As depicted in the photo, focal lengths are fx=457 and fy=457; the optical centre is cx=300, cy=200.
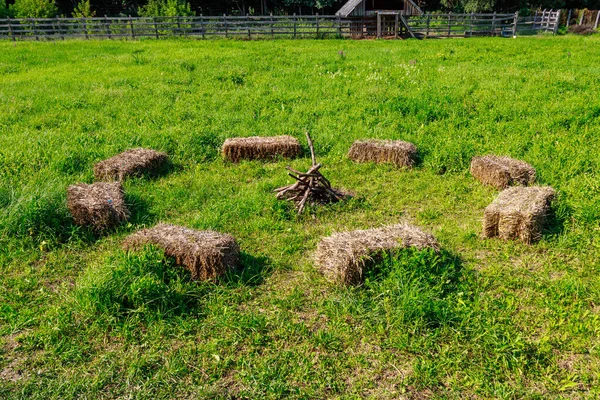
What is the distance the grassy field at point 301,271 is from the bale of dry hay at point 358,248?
0.15 m

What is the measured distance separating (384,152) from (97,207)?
477 centimetres

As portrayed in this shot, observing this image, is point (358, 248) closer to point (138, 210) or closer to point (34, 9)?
point (138, 210)

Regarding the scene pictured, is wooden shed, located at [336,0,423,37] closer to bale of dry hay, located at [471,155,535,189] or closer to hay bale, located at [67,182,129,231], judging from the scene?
bale of dry hay, located at [471,155,535,189]

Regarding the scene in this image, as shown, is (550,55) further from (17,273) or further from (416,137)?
(17,273)

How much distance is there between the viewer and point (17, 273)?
205 inches

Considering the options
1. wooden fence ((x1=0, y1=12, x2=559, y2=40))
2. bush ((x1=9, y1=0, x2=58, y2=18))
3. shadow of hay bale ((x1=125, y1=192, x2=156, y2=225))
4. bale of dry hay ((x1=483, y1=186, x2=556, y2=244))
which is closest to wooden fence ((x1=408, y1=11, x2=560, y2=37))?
wooden fence ((x1=0, y1=12, x2=559, y2=40))

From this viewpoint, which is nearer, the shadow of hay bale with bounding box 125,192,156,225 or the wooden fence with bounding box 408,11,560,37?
the shadow of hay bale with bounding box 125,192,156,225

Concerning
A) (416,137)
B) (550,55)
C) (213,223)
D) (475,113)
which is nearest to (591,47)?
(550,55)

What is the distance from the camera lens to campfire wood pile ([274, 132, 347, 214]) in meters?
6.56

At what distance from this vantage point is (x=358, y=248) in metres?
4.80

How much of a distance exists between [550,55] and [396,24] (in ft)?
42.7

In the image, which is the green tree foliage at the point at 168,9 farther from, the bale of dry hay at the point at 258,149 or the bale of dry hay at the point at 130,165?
the bale of dry hay at the point at 130,165

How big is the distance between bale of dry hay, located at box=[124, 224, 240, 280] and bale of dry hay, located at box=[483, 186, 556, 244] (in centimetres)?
322

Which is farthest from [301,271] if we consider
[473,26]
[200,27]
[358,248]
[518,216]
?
[473,26]
